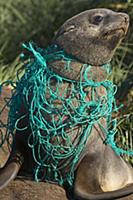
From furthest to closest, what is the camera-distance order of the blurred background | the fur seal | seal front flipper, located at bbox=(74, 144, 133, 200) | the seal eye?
the blurred background < the seal eye < the fur seal < seal front flipper, located at bbox=(74, 144, 133, 200)

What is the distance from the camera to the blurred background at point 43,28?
8.54 m

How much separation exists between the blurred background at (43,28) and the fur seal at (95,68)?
3054mm

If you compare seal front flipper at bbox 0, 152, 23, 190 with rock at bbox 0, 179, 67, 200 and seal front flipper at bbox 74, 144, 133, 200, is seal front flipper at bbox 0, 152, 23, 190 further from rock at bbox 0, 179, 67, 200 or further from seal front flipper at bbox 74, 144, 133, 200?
seal front flipper at bbox 74, 144, 133, 200

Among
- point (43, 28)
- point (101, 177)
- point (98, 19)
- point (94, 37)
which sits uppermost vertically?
point (43, 28)

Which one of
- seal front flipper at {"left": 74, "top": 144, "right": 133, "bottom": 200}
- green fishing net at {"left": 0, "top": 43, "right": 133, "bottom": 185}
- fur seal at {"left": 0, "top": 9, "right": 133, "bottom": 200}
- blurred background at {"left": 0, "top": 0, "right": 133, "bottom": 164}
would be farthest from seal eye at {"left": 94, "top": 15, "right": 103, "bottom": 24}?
blurred background at {"left": 0, "top": 0, "right": 133, "bottom": 164}

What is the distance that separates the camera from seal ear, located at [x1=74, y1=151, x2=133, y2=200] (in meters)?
4.27

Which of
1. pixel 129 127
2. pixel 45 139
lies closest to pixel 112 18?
pixel 45 139

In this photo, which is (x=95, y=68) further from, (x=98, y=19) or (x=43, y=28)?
(x=43, y=28)

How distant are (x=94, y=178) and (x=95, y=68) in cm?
73

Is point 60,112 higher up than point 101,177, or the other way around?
point 60,112

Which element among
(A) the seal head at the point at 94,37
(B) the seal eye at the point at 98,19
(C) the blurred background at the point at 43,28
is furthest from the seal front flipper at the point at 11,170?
(C) the blurred background at the point at 43,28

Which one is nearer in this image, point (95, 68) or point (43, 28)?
point (95, 68)

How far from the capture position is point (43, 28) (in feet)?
36.9

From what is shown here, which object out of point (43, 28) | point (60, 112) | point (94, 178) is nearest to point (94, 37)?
point (60, 112)
